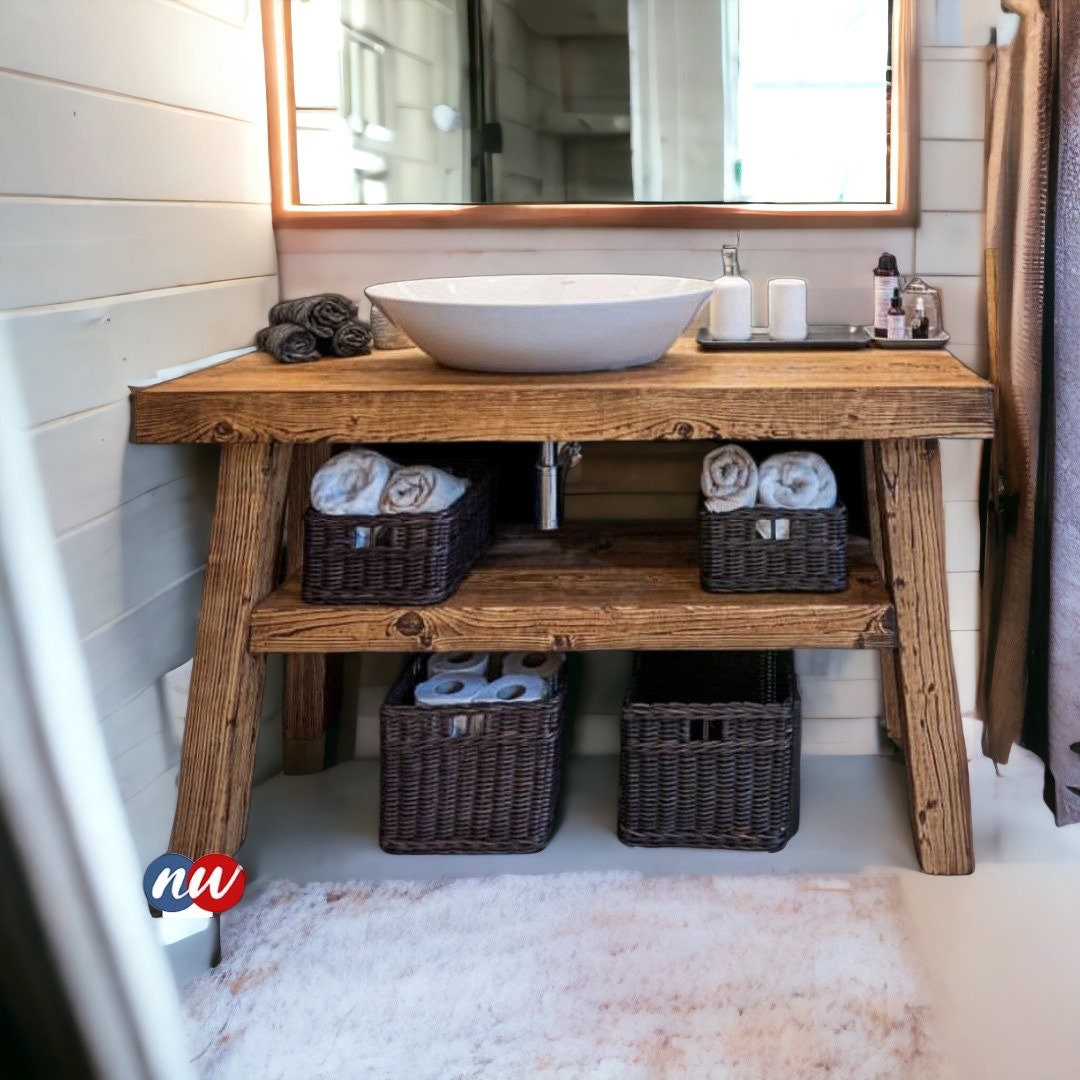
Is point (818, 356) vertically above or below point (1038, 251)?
below

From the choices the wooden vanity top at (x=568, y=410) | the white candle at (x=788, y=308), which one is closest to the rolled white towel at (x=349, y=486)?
the wooden vanity top at (x=568, y=410)

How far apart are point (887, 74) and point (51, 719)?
2.06 m

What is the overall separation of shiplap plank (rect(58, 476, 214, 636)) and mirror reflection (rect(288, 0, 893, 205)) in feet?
2.24

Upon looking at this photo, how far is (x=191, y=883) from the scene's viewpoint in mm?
1470

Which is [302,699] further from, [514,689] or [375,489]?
[375,489]

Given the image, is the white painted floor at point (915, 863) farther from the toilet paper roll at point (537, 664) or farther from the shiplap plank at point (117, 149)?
the shiplap plank at point (117, 149)

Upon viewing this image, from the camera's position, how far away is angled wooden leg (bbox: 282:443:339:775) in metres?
2.09

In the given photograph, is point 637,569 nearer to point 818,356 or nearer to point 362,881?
point 818,356

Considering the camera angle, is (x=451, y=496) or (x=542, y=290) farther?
(x=542, y=290)

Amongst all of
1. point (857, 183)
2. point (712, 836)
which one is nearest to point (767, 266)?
point (857, 183)

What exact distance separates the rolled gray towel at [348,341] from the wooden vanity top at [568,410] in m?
0.27

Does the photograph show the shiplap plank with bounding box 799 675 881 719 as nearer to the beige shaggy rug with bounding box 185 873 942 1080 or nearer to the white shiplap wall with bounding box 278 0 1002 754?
the white shiplap wall with bounding box 278 0 1002 754

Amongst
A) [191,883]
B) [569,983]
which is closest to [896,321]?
[569,983]

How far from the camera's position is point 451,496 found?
1740mm
